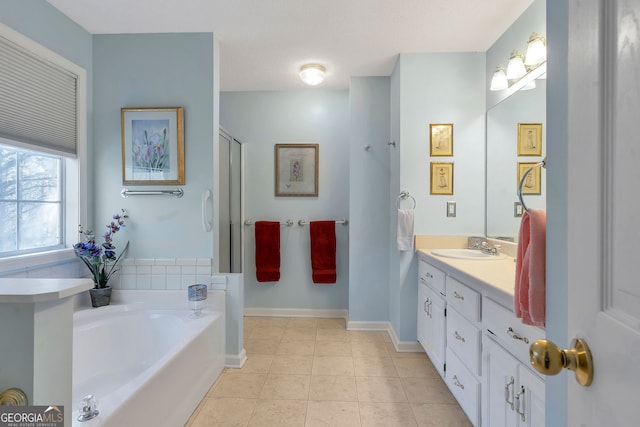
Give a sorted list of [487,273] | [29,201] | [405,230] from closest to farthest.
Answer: [487,273], [29,201], [405,230]

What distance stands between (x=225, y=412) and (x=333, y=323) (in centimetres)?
154

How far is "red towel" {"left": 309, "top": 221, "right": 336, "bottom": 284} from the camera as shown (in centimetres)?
319

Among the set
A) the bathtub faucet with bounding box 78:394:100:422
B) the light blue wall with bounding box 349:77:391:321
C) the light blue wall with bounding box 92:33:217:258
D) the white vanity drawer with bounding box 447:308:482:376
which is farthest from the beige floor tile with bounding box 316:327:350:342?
the bathtub faucet with bounding box 78:394:100:422

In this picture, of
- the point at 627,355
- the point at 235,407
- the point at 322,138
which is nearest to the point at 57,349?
the point at 627,355

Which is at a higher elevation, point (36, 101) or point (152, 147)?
point (36, 101)

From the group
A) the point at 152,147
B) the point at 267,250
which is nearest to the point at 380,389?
the point at 267,250

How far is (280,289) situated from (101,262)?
170cm

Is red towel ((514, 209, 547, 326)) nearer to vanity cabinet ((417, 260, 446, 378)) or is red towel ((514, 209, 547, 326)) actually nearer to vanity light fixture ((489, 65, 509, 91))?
vanity cabinet ((417, 260, 446, 378))

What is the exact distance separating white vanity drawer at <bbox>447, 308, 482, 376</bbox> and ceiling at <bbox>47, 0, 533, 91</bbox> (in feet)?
6.25

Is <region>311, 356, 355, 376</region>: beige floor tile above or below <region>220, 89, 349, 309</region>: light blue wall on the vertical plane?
below

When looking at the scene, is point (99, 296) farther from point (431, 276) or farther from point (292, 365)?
point (431, 276)

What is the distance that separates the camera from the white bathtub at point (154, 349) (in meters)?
1.51

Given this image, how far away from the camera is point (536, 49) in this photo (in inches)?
69.5

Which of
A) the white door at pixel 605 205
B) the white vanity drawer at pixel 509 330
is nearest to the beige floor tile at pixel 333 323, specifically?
the white vanity drawer at pixel 509 330
